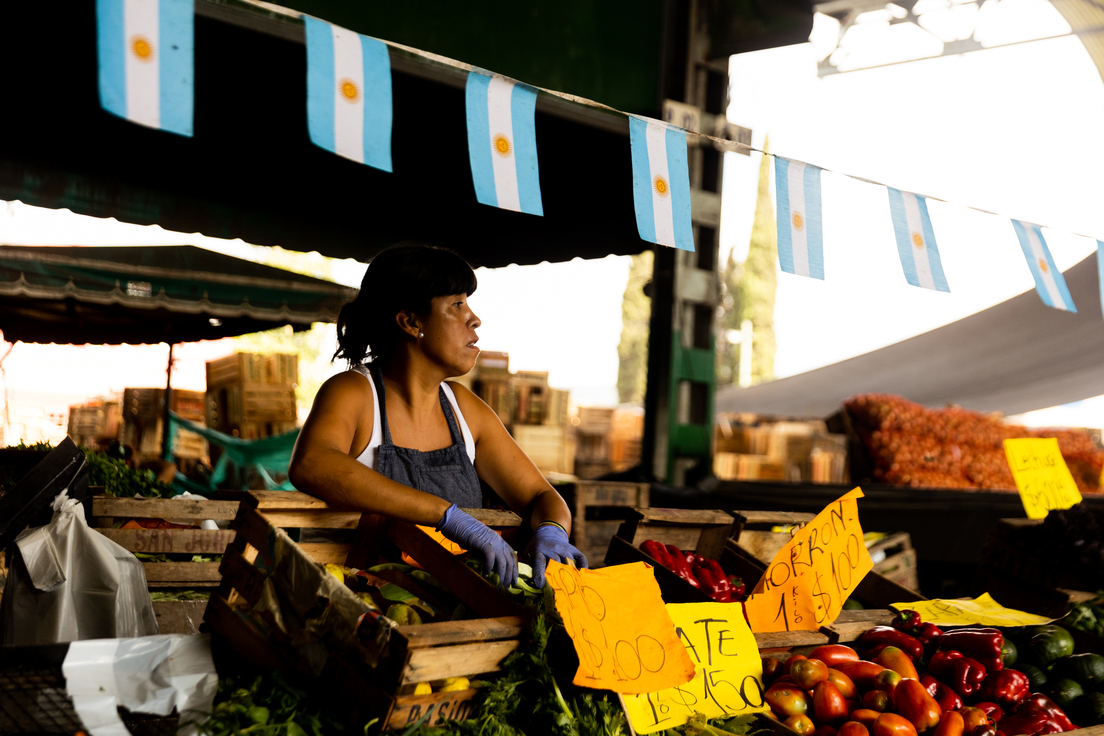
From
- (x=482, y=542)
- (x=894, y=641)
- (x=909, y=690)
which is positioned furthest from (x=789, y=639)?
(x=482, y=542)

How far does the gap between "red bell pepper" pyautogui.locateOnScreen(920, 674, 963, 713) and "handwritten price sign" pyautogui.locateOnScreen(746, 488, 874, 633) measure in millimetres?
Result: 240

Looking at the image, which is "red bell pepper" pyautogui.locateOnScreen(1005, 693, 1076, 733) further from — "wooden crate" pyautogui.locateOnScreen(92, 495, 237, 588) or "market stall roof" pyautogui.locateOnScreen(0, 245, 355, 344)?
"market stall roof" pyautogui.locateOnScreen(0, 245, 355, 344)

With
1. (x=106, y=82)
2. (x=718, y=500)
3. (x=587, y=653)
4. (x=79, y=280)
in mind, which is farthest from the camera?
(x=79, y=280)

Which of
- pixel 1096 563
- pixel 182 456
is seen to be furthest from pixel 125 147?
pixel 1096 563

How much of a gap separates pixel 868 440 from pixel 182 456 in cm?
564

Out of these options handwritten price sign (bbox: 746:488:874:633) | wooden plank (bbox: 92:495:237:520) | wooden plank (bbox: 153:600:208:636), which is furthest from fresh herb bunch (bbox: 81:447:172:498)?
handwritten price sign (bbox: 746:488:874:633)

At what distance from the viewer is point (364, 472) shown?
2.02 m

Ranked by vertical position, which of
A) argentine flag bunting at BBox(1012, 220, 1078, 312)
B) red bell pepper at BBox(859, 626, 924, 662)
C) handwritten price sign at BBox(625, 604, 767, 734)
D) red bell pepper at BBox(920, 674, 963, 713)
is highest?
argentine flag bunting at BBox(1012, 220, 1078, 312)

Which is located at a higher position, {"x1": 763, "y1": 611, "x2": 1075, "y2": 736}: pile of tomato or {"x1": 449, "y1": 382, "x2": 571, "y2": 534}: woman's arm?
{"x1": 449, "y1": 382, "x2": 571, "y2": 534}: woman's arm

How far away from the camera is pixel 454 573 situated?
5.52ft

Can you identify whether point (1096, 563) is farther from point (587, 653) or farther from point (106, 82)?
point (106, 82)

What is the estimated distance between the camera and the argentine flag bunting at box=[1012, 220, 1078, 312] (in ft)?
12.1

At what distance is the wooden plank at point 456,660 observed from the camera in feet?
4.24

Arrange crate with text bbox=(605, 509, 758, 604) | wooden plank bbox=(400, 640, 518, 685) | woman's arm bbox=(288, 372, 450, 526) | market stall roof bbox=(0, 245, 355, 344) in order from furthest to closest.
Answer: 1. market stall roof bbox=(0, 245, 355, 344)
2. crate with text bbox=(605, 509, 758, 604)
3. woman's arm bbox=(288, 372, 450, 526)
4. wooden plank bbox=(400, 640, 518, 685)
